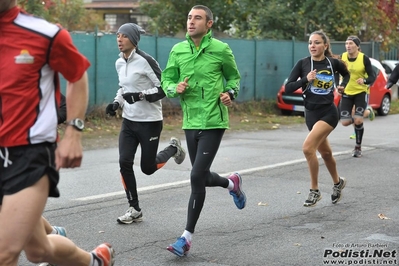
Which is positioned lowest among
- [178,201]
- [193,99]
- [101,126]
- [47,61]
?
[101,126]

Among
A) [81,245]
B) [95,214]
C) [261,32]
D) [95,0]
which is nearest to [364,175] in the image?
[95,214]

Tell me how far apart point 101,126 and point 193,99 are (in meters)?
11.2

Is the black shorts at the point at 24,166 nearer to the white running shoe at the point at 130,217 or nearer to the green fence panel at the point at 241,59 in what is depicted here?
the white running shoe at the point at 130,217

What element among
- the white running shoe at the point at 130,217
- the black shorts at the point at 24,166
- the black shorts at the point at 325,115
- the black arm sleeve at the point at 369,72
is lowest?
the white running shoe at the point at 130,217

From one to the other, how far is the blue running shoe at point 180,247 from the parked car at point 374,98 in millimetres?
16243

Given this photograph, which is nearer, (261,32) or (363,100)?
(363,100)

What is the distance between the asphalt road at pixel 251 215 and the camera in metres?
6.87

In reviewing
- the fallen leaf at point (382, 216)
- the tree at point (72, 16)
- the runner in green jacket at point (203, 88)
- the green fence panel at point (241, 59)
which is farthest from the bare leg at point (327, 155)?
the tree at point (72, 16)

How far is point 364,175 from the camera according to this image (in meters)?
11.7

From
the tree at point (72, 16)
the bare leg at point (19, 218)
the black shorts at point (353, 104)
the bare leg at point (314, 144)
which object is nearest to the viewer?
the bare leg at point (19, 218)

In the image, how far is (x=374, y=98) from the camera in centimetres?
2356

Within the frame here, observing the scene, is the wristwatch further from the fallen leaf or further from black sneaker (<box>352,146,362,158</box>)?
black sneaker (<box>352,146,362,158</box>)

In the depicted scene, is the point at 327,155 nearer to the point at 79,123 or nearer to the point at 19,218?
the point at 79,123

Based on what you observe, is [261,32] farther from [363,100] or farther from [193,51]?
[193,51]
